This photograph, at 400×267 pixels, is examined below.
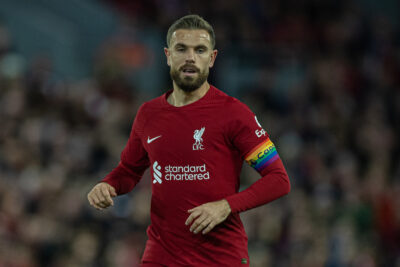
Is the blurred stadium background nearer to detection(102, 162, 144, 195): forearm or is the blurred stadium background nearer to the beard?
detection(102, 162, 144, 195): forearm

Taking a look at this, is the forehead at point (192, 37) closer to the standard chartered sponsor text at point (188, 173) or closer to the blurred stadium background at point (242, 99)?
the standard chartered sponsor text at point (188, 173)

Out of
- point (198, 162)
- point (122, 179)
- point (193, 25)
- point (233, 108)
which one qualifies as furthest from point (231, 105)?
point (122, 179)

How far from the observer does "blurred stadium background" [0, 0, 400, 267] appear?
9.10 m

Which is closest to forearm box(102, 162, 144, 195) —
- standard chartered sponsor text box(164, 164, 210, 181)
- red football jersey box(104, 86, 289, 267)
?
red football jersey box(104, 86, 289, 267)

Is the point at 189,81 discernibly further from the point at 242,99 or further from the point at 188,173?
the point at 242,99

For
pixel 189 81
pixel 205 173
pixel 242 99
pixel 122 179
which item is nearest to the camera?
pixel 205 173

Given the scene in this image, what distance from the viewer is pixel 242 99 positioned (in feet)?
41.1

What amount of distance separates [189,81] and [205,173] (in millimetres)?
593

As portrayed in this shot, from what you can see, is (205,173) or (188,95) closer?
(205,173)

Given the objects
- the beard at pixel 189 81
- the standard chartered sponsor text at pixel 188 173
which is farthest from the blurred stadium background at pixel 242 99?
the beard at pixel 189 81

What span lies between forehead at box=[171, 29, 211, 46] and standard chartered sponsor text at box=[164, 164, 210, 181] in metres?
0.77

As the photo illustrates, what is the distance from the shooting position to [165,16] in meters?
13.6

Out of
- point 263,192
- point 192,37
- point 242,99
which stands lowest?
point 263,192

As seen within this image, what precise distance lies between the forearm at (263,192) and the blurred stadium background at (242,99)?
4.78 meters
